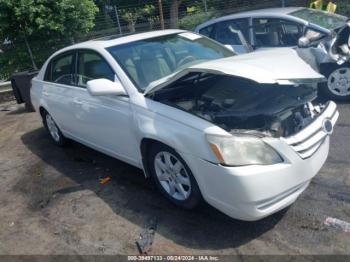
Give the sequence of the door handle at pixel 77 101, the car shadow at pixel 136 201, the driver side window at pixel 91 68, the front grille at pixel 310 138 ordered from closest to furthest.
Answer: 1. the front grille at pixel 310 138
2. the car shadow at pixel 136 201
3. the driver side window at pixel 91 68
4. the door handle at pixel 77 101

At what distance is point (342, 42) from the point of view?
19.8 ft

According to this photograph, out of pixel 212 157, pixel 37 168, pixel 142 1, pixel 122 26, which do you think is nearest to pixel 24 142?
pixel 37 168

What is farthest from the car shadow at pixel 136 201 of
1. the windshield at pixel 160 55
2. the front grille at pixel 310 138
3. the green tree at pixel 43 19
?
the green tree at pixel 43 19

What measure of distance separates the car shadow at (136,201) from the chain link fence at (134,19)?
5.12m

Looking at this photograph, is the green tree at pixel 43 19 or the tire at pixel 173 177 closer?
the tire at pixel 173 177

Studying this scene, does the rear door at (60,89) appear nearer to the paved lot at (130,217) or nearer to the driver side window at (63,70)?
the driver side window at (63,70)

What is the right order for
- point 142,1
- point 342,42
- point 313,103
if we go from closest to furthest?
point 313,103, point 342,42, point 142,1

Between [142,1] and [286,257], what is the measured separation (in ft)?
44.3

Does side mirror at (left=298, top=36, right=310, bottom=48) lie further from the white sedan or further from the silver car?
the white sedan

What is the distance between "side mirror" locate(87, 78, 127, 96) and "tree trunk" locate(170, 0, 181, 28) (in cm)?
883

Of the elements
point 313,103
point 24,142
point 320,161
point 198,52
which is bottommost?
point 24,142

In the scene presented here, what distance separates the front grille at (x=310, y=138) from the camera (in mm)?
3145

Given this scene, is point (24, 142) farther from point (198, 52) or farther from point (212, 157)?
point (212, 157)

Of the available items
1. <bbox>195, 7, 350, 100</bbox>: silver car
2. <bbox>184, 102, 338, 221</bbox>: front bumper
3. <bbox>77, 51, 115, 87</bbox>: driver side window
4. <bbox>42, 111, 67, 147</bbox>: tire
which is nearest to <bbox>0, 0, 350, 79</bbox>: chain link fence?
<bbox>195, 7, 350, 100</bbox>: silver car
